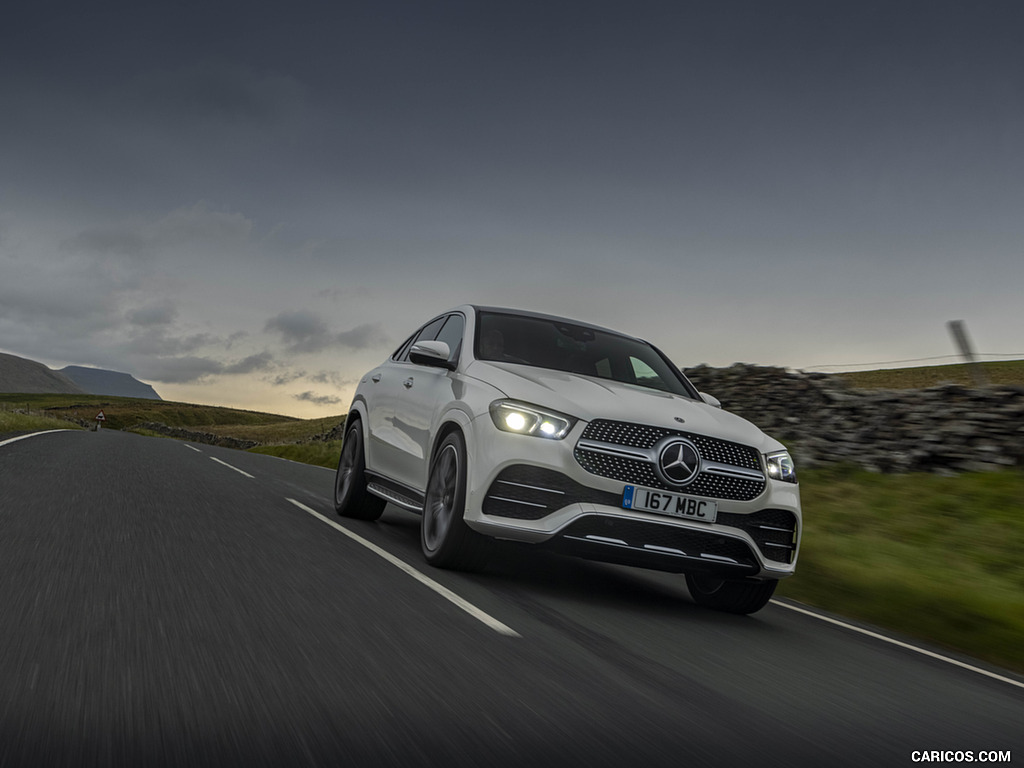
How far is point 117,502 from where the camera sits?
26.4 ft

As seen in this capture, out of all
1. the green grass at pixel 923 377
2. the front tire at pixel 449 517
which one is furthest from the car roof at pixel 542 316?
the green grass at pixel 923 377

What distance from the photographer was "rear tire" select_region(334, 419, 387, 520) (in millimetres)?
8273

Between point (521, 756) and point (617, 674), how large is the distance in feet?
3.81

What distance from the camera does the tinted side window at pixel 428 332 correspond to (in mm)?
7971

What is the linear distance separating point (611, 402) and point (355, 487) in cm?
365

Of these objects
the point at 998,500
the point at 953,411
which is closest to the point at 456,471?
the point at 998,500

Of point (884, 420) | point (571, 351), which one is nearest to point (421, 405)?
point (571, 351)

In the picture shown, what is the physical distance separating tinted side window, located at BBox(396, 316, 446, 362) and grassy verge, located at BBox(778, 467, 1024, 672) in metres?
3.70

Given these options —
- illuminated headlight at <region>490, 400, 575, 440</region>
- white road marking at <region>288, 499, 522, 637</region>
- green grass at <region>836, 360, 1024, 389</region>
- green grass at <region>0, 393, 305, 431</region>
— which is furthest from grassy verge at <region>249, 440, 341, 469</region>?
green grass at <region>0, 393, 305, 431</region>

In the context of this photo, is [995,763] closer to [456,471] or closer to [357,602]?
[357,602]

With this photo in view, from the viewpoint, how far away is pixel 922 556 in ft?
26.8

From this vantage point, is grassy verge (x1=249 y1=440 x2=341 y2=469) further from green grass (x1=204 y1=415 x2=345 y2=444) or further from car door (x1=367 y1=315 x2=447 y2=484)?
green grass (x1=204 y1=415 x2=345 y2=444)

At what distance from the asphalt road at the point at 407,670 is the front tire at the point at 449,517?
134mm

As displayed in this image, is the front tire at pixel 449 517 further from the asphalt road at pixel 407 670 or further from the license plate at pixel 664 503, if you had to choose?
the license plate at pixel 664 503
